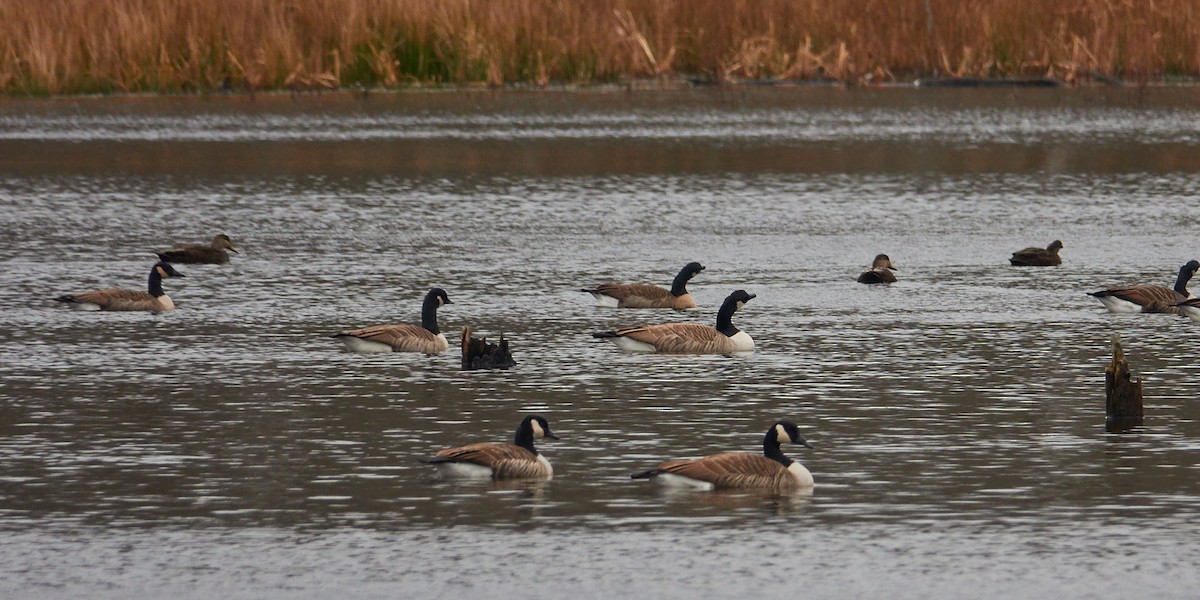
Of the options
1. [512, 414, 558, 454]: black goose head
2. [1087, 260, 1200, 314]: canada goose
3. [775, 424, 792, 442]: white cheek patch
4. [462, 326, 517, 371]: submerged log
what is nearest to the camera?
[775, 424, 792, 442]: white cheek patch

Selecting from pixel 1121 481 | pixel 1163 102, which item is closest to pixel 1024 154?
pixel 1163 102

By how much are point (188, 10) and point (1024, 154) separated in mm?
18133

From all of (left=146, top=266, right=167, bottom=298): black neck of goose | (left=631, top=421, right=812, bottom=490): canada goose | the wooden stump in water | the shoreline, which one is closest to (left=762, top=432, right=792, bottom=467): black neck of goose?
(left=631, top=421, right=812, bottom=490): canada goose

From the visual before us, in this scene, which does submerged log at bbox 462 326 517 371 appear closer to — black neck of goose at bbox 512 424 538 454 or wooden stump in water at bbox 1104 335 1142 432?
black neck of goose at bbox 512 424 538 454

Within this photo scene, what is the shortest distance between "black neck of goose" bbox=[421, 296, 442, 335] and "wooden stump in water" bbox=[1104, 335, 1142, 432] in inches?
250

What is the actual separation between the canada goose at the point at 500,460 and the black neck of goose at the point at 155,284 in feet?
29.6

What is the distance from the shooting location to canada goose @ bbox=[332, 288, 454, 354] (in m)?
18.9

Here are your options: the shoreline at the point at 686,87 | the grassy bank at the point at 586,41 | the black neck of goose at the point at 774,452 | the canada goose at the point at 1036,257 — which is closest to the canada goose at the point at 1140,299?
the canada goose at the point at 1036,257

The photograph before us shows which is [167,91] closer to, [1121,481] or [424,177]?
[424,177]

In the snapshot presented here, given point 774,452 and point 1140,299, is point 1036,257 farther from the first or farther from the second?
point 774,452

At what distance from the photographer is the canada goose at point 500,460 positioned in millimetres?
13242

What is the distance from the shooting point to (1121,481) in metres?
13.3

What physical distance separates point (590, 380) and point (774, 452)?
437 centimetres

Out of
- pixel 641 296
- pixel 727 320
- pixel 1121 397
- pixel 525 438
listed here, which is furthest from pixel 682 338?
pixel 525 438
